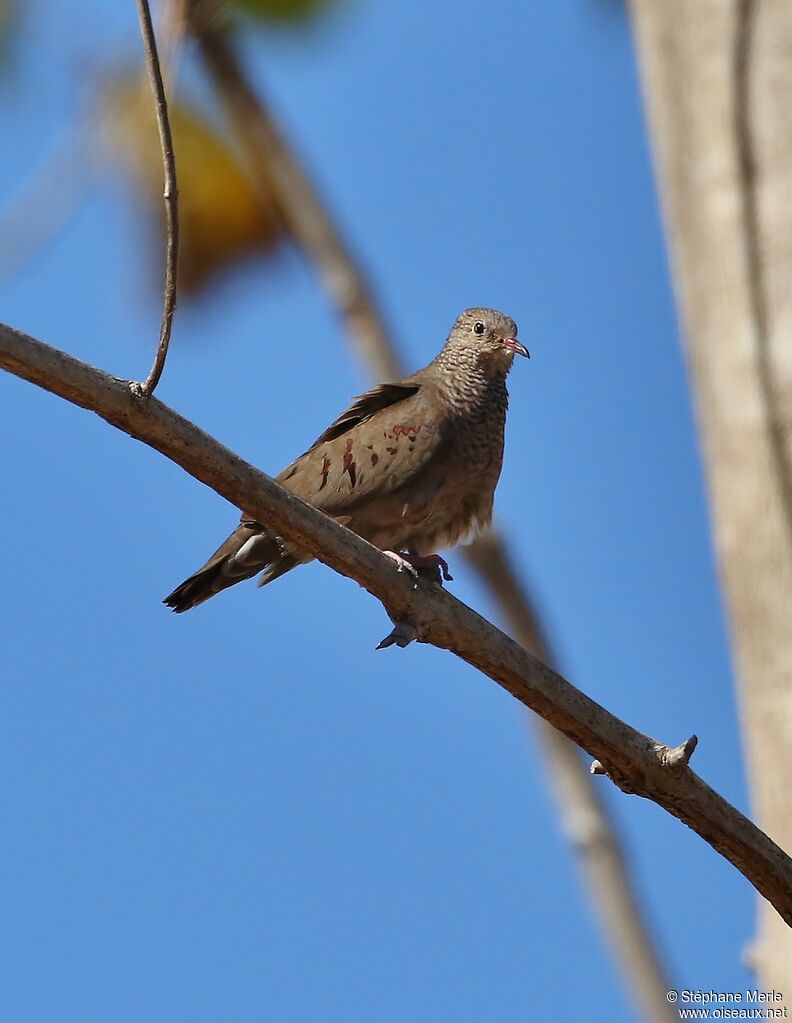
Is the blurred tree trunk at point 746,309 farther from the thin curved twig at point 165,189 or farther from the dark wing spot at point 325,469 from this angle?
the thin curved twig at point 165,189

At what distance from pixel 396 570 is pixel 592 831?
4.59 meters

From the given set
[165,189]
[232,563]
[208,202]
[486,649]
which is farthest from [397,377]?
[165,189]

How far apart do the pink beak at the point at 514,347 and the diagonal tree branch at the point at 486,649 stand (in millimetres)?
2190

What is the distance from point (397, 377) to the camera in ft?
30.1

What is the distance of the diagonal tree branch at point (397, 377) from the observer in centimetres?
810

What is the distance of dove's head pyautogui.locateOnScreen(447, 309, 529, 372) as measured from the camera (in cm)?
655

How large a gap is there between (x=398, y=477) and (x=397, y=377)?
3405mm

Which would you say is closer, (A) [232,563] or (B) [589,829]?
(A) [232,563]

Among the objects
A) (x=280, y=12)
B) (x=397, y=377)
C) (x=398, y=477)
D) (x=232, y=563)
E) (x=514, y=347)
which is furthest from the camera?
(x=280, y=12)

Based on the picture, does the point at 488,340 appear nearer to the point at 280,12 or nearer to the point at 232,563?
the point at 232,563

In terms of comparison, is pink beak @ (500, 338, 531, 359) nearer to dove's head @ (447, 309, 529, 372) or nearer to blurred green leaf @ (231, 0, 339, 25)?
dove's head @ (447, 309, 529, 372)

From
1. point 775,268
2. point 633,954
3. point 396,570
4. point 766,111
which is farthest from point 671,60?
point 633,954

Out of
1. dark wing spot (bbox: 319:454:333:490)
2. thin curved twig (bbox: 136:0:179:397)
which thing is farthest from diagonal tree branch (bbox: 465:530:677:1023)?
thin curved twig (bbox: 136:0:179:397)

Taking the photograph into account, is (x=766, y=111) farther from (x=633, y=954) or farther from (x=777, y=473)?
(x=633, y=954)
